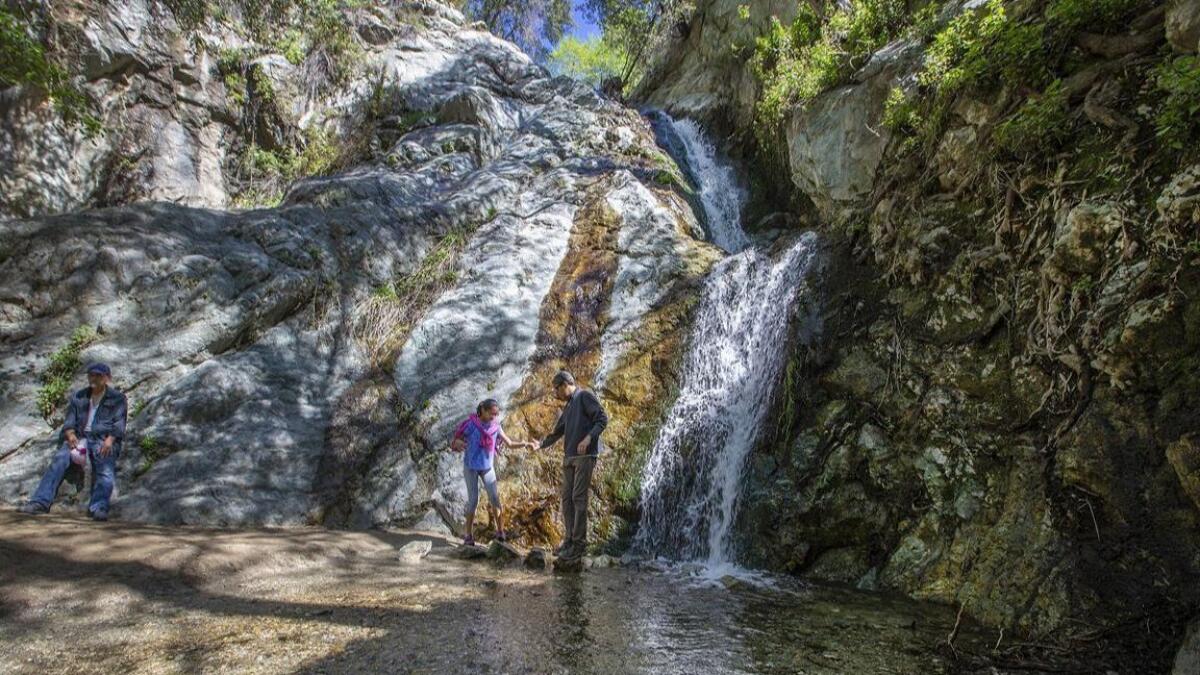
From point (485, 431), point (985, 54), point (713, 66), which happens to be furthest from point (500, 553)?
point (713, 66)

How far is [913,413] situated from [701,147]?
1277 cm

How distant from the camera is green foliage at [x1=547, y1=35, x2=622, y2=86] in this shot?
35531 mm

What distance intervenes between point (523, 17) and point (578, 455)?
2657cm

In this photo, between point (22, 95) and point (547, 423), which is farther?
point (22, 95)

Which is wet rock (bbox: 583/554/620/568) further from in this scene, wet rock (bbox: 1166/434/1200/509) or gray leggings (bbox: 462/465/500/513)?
wet rock (bbox: 1166/434/1200/509)

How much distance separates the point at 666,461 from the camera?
7770mm

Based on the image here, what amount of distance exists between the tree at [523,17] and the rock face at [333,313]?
15.6 meters

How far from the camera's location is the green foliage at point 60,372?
7.25 metres

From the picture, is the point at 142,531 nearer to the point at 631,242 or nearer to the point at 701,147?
the point at 631,242

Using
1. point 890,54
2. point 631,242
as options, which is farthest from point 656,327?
point 890,54

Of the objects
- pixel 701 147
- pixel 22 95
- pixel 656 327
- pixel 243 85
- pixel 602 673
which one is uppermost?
pixel 701 147

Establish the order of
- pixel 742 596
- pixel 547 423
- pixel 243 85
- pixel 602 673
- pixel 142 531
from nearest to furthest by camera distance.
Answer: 1. pixel 602 673
2. pixel 742 596
3. pixel 142 531
4. pixel 547 423
5. pixel 243 85

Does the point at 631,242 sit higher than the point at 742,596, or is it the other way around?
the point at 631,242

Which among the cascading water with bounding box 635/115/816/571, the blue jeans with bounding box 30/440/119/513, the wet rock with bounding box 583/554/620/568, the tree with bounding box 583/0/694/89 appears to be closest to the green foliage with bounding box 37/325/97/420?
the blue jeans with bounding box 30/440/119/513
